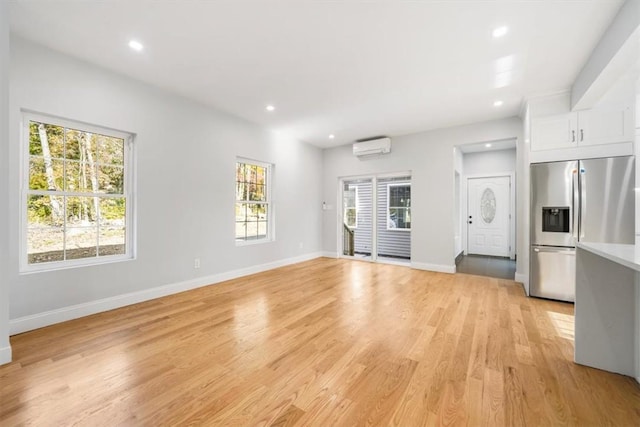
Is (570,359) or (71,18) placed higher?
(71,18)

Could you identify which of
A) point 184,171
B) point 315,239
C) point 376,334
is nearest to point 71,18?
point 184,171

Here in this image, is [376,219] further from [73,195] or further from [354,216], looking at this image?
[73,195]

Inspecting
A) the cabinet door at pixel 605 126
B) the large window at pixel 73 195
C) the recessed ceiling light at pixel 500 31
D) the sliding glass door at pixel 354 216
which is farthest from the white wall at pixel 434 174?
the large window at pixel 73 195

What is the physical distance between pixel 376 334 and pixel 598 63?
335 cm

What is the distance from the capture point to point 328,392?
1.71m

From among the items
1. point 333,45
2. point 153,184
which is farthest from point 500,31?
point 153,184

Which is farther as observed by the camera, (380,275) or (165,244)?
(380,275)

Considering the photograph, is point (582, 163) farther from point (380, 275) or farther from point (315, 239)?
point (315, 239)

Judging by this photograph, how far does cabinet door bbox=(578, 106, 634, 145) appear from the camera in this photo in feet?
10.4

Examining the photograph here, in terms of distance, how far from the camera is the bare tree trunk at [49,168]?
2797 millimetres

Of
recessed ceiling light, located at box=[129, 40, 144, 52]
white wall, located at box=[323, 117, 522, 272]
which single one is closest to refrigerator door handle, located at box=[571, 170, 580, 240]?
white wall, located at box=[323, 117, 522, 272]

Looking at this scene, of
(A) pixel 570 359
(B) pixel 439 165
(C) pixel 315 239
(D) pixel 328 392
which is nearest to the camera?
(D) pixel 328 392

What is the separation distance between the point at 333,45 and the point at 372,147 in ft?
10.8

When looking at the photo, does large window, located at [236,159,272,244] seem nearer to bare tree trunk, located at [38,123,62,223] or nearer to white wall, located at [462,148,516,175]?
bare tree trunk, located at [38,123,62,223]
